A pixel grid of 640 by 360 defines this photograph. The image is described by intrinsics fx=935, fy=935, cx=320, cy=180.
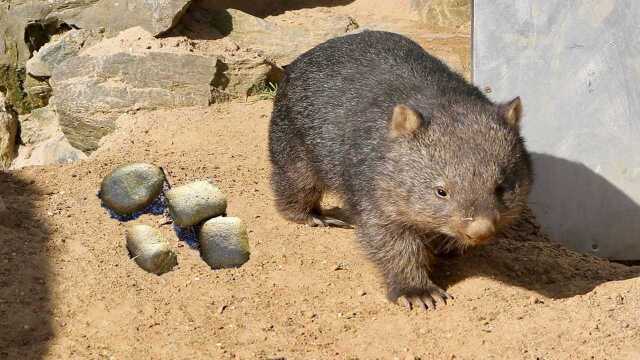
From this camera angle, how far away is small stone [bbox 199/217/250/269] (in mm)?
4969

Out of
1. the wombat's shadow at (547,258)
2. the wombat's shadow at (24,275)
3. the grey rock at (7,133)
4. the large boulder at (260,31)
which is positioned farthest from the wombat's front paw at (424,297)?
the grey rock at (7,133)

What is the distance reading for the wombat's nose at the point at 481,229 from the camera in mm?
4223

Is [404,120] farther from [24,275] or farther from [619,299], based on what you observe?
[24,275]

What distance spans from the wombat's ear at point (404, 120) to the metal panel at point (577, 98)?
1509 millimetres

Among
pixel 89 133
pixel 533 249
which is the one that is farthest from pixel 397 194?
pixel 89 133

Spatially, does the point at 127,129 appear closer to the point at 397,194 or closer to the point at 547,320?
the point at 397,194

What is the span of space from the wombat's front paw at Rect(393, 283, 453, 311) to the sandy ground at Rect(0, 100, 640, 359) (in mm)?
52

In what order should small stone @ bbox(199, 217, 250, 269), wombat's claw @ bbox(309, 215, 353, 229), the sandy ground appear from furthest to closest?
1. wombat's claw @ bbox(309, 215, 353, 229)
2. small stone @ bbox(199, 217, 250, 269)
3. the sandy ground

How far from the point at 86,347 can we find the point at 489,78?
3159 millimetres

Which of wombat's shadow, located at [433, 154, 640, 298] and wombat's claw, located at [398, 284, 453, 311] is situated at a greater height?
wombat's claw, located at [398, 284, 453, 311]

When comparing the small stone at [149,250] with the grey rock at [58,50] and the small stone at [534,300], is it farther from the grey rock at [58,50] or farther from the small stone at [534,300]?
the grey rock at [58,50]

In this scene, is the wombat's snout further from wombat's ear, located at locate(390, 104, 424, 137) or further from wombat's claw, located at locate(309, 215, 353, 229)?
wombat's claw, located at locate(309, 215, 353, 229)

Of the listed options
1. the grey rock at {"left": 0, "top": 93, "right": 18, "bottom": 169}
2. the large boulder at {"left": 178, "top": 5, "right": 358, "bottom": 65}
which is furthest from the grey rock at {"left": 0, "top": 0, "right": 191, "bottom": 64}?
the grey rock at {"left": 0, "top": 93, "right": 18, "bottom": 169}

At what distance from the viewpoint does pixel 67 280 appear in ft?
14.9
